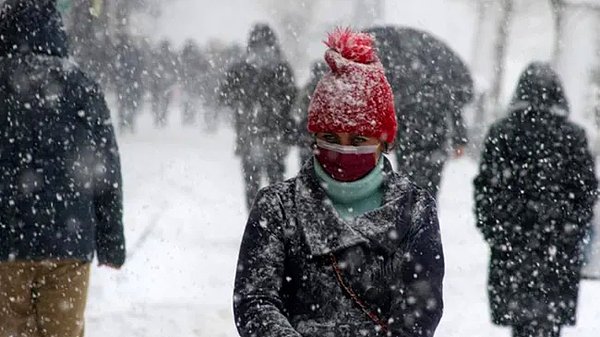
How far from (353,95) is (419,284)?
465 mm

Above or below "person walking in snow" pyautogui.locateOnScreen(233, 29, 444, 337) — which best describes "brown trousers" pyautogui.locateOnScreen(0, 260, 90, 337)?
below

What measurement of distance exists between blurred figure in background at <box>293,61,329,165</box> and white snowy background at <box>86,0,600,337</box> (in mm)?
1044

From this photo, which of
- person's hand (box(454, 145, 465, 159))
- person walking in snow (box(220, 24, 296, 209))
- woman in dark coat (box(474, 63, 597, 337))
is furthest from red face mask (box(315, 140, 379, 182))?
person walking in snow (box(220, 24, 296, 209))

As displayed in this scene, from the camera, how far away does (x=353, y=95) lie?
8.09 feet

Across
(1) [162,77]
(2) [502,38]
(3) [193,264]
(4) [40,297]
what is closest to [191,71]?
(1) [162,77]

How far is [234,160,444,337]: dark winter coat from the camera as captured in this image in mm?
2410

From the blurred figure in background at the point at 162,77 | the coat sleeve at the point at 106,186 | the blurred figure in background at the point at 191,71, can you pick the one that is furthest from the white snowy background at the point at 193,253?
the blurred figure in background at the point at 191,71

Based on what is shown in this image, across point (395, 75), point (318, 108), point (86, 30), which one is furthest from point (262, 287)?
point (86, 30)

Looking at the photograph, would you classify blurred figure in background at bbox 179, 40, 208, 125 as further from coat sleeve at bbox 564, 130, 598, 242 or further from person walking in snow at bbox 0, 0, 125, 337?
person walking in snow at bbox 0, 0, 125, 337

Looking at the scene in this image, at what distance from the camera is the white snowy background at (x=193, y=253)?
657 cm

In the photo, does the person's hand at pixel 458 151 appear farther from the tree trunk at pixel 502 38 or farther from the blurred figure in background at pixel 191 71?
the tree trunk at pixel 502 38

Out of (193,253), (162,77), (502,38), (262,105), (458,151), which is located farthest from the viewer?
(502,38)

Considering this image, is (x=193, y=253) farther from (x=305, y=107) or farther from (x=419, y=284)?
(x=419, y=284)

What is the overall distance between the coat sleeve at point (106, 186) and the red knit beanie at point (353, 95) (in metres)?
1.51
